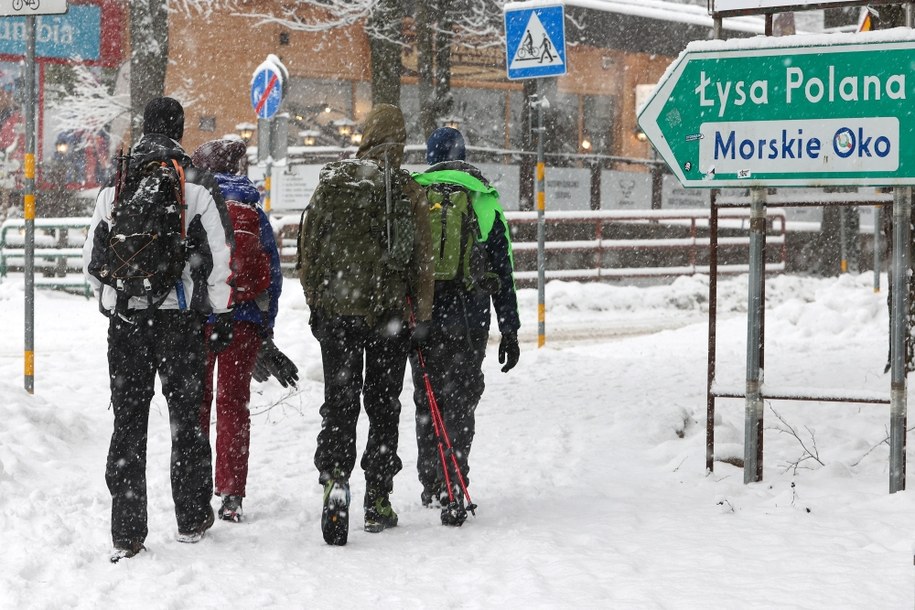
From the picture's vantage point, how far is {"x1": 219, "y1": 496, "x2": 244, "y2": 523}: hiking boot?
5391mm

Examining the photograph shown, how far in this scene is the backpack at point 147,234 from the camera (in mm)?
4520

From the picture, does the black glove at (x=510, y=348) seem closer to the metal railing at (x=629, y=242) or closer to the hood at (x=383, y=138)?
the hood at (x=383, y=138)

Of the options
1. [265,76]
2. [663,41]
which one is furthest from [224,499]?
[663,41]

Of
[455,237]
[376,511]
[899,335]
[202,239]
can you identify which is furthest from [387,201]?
[899,335]

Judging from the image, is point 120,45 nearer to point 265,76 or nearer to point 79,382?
point 265,76

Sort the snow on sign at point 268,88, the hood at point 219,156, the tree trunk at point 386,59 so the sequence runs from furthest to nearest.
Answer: the tree trunk at point 386,59
the snow on sign at point 268,88
the hood at point 219,156

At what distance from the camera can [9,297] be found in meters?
15.2

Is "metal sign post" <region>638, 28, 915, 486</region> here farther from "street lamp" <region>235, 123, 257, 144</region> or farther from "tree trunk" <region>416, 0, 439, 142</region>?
"street lamp" <region>235, 123, 257, 144</region>

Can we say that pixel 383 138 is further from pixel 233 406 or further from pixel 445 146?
pixel 233 406

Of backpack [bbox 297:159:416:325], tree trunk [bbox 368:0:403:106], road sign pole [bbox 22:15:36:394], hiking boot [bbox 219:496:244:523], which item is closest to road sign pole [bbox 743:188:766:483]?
backpack [bbox 297:159:416:325]

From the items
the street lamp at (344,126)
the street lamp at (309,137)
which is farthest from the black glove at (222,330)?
the street lamp at (344,126)

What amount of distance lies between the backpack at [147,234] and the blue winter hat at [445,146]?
136 centimetres

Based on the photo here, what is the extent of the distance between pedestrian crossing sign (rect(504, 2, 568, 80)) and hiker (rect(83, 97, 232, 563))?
668cm

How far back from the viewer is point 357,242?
4.95 m
